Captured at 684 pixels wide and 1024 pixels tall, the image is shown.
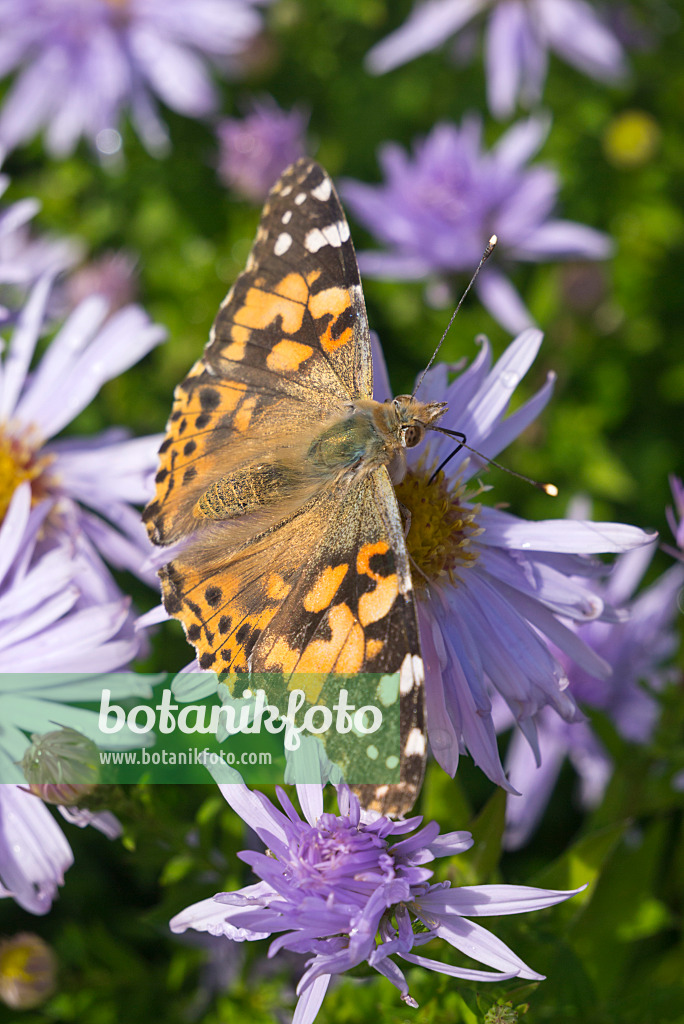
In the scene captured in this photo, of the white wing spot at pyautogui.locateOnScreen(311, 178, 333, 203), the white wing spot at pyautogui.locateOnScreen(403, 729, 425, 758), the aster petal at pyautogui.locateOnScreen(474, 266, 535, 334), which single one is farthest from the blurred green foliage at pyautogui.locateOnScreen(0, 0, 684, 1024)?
the white wing spot at pyautogui.locateOnScreen(311, 178, 333, 203)

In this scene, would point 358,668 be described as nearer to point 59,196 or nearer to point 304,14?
point 59,196

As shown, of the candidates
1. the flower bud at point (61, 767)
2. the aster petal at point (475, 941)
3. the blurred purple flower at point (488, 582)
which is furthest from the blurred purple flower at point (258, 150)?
the aster petal at point (475, 941)

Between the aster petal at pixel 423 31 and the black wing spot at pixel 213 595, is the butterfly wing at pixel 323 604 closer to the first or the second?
the black wing spot at pixel 213 595

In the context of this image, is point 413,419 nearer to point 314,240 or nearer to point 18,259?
point 314,240

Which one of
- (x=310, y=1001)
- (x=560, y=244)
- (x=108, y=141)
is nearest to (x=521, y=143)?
(x=560, y=244)

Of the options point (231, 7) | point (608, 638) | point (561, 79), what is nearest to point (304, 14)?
point (231, 7)

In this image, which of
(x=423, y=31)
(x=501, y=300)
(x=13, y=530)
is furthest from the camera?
(x=423, y=31)
